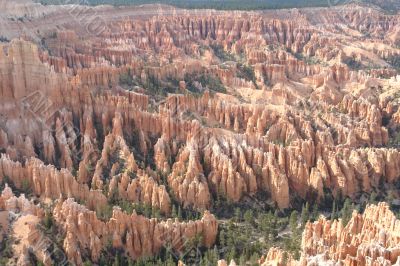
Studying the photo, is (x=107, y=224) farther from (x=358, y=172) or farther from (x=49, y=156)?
(x=358, y=172)

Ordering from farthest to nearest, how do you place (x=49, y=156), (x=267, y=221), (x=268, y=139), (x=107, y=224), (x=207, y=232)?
(x=268, y=139), (x=49, y=156), (x=267, y=221), (x=207, y=232), (x=107, y=224)

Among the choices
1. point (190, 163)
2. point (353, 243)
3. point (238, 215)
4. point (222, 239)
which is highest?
point (353, 243)

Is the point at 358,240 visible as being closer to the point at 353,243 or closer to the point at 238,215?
the point at 353,243

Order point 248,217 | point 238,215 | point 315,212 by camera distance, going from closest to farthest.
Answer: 1. point 248,217
2. point 238,215
3. point 315,212

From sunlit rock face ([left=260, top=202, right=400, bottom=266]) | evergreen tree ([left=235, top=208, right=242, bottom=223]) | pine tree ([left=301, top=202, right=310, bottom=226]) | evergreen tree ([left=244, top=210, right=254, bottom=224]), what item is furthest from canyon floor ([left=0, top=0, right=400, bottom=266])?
pine tree ([left=301, top=202, right=310, bottom=226])

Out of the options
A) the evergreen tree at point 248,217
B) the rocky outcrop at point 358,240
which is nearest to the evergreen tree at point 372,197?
the evergreen tree at point 248,217

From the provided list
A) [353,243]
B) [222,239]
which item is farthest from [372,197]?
[353,243]

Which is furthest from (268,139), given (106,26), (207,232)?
(106,26)

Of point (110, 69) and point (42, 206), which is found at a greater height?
point (110, 69)

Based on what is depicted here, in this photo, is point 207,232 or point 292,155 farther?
point 292,155

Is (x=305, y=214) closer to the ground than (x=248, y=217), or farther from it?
closer to the ground
